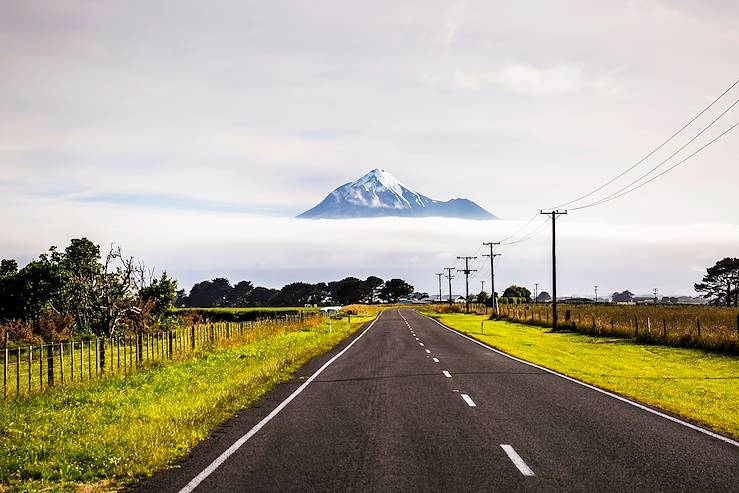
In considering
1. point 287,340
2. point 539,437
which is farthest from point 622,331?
point 539,437

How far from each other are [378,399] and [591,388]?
21.4 ft

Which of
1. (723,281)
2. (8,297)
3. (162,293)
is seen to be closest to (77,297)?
(162,293)

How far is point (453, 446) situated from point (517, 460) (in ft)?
4.00

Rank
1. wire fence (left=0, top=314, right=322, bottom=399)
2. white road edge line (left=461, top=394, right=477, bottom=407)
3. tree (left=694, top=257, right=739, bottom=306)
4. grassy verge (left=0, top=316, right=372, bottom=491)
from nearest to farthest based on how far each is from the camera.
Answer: grassy verge (left=0, top=316, right=372, bottom=491) < white road edge line (left=461, top=394, right=477, bottom=407) < wire fence (left=0, top=314, right=322, bottom=399) < tree (left=694, top=257, right=739, bottom=306)

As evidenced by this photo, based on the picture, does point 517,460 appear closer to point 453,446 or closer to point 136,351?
point 453,446

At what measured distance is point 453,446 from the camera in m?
10.1

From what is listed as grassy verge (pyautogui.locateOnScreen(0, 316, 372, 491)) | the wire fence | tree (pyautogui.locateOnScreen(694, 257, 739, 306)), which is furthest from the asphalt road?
tree (pyautogui.locateOnScreen(694, 257, 739, 306))

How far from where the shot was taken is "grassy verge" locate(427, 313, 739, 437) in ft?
49.5

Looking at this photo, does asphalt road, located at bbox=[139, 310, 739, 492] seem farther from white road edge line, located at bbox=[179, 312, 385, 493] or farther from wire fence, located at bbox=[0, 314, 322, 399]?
wire fence, located at bbox=[0, 314, 322, 399]

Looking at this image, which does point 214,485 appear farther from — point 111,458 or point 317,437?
point 317,437

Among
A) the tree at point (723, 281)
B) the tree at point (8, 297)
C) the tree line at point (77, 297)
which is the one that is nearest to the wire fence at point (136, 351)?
the tree line at point (77, 297)

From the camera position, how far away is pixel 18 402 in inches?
616

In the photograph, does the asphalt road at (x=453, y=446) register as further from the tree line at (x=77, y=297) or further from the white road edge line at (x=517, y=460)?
the tree line at (x=77, y=297)

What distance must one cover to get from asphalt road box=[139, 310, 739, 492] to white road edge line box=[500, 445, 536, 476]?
0.02 meters
